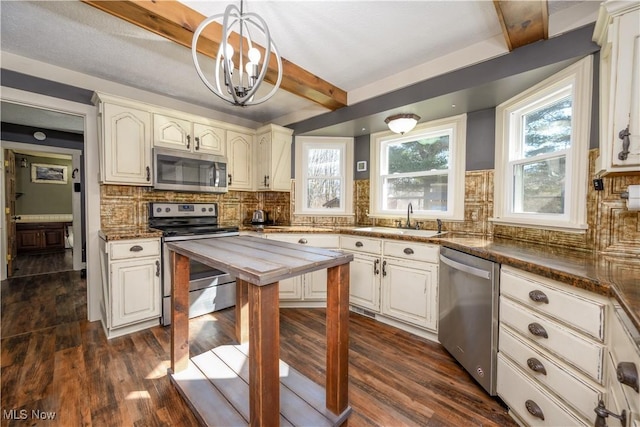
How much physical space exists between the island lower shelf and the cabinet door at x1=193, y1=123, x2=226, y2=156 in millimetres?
2232

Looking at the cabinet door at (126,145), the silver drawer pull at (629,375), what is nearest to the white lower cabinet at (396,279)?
the silver drawer pull at (629,375)

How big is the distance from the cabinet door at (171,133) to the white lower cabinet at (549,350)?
3190mm

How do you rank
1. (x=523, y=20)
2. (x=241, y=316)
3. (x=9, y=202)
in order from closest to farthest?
(x=523, y=20) → (x=241, y=316) → (x=9, y=202)

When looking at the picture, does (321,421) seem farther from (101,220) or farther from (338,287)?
(101,220)

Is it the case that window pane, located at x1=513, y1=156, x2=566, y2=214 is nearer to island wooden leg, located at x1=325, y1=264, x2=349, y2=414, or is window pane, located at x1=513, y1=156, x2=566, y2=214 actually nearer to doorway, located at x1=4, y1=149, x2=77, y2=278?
island wooden leg, located at x1=325, y1=264, x2=349, y2=414

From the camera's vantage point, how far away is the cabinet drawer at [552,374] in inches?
43.1

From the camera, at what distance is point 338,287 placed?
4.70ft

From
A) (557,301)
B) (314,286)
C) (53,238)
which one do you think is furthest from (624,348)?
(53,238)

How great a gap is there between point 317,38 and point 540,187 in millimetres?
2081

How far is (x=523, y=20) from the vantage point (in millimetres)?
1600

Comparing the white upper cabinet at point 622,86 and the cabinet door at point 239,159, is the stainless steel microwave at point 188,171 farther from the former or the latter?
the white upper cabinet at point 622,86

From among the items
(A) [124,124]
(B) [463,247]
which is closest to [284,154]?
(A) [124,124]

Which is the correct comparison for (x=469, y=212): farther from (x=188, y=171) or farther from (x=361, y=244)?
(x=188, y=171)

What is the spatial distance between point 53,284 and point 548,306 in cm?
551
